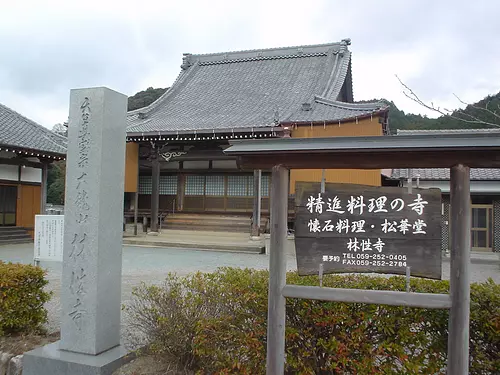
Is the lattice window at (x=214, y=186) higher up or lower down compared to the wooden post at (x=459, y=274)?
higher up

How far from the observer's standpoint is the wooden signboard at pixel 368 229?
2758 millimetres

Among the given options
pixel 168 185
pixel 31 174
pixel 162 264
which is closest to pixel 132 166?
pixel 168 185

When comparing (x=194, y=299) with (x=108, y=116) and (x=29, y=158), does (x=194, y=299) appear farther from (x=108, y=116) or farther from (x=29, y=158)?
(x=29, y=158)

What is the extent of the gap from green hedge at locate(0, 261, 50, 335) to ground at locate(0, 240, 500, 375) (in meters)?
1.00

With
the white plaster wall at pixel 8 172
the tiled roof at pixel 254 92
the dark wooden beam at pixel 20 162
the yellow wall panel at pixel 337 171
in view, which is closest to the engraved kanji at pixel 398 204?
the yellow wall panel at pixel 337 171

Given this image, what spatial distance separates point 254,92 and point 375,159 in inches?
651

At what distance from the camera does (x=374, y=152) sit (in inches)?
108

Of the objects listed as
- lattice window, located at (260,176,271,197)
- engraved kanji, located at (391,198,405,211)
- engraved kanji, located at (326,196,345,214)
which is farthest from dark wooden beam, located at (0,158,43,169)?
engraved kanji, located at (391,198,405,211)

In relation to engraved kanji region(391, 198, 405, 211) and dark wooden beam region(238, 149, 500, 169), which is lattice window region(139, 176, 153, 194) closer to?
dark wooden beam region(238, 149, 500, 169)

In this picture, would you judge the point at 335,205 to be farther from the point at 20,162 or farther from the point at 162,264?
the point at 20,162

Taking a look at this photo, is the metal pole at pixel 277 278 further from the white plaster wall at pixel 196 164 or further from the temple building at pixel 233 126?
the white plaster wall at pixel 196 164

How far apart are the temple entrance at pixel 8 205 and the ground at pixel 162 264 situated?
5.27 feet

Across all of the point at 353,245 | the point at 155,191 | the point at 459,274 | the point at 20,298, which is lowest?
the point at 20,298

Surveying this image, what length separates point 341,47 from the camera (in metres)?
20.4
